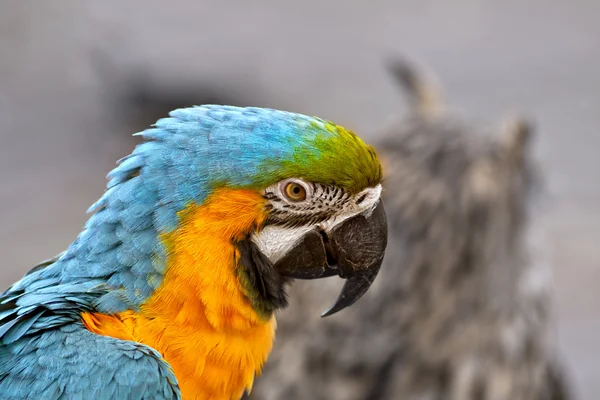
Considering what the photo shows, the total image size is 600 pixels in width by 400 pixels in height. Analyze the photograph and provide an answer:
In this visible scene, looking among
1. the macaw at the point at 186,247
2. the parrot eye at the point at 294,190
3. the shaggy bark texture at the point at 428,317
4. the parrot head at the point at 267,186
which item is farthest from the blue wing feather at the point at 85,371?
the shaggy bark texture at the point at 428,317

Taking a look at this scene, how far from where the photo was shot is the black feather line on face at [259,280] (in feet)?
6.60

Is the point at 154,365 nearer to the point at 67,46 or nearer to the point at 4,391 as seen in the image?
the point at 4,391

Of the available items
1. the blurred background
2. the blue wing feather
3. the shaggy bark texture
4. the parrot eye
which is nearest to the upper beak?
the parrot eye

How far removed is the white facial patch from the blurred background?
464 cm

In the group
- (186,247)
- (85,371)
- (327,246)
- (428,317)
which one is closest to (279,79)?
(428,317)

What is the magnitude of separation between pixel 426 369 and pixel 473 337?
→ 272mm

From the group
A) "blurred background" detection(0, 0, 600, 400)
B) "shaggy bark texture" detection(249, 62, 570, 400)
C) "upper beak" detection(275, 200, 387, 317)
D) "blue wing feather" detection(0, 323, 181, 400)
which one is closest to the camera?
"blue wing feather" detection(0, 323, 181, 400)

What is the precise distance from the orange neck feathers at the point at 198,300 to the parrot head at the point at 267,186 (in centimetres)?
1

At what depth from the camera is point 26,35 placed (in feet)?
29.9

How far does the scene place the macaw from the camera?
6.31 ft

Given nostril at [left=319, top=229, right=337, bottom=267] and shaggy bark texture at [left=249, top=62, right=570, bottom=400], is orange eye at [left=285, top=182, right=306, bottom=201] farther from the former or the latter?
shaggy bark texture at [left=249, top=62, right=570, bottom=400]

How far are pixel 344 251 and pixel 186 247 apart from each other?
1.35ft

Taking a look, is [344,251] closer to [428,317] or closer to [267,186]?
[267,186]

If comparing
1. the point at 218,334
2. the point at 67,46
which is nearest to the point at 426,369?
the point at 218,334
